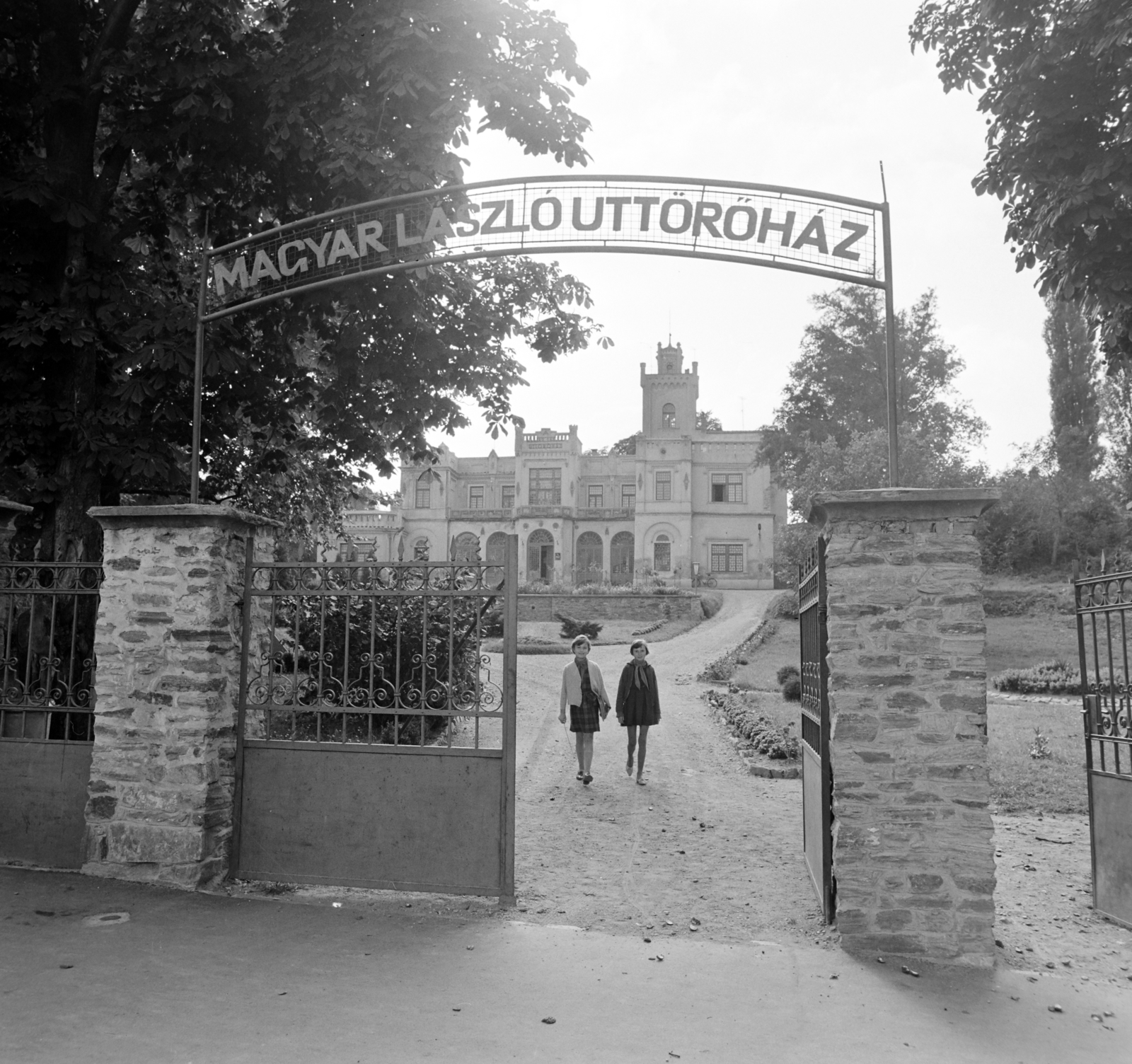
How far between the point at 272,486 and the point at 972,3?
9357mm

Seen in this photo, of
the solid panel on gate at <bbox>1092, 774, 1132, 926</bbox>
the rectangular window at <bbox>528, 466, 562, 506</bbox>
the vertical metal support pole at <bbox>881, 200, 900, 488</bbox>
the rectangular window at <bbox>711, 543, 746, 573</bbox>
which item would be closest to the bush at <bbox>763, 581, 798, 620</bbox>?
the rectangular window at <bbox>711, 543, 746, 573</bbox>

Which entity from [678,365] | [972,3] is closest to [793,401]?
[678,365]

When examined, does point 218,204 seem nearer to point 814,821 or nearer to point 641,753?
point 641,753

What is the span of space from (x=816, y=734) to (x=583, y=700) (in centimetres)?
427

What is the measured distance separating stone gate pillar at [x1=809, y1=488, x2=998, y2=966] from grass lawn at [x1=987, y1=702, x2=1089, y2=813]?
13.5 ft

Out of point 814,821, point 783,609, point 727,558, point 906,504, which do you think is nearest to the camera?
point 906,504

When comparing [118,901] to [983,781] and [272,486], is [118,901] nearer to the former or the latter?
[983,781]

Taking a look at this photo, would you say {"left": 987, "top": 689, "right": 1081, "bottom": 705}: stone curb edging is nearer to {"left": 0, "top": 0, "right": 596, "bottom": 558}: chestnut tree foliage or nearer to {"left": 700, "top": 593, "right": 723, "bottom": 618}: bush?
{"left": 0, "top": 0, "right": 596, "bottom": 558}: chestnut tree foliage

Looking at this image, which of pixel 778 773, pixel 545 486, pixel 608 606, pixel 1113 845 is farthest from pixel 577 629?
pixel 1113 845

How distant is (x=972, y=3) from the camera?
31.8 feet

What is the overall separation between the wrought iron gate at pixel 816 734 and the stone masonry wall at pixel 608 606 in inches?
1166

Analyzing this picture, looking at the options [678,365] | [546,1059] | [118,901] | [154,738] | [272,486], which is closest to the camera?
[546,1059]

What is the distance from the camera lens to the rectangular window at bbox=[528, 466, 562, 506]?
54.1 metres

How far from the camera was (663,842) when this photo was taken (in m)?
7.79
